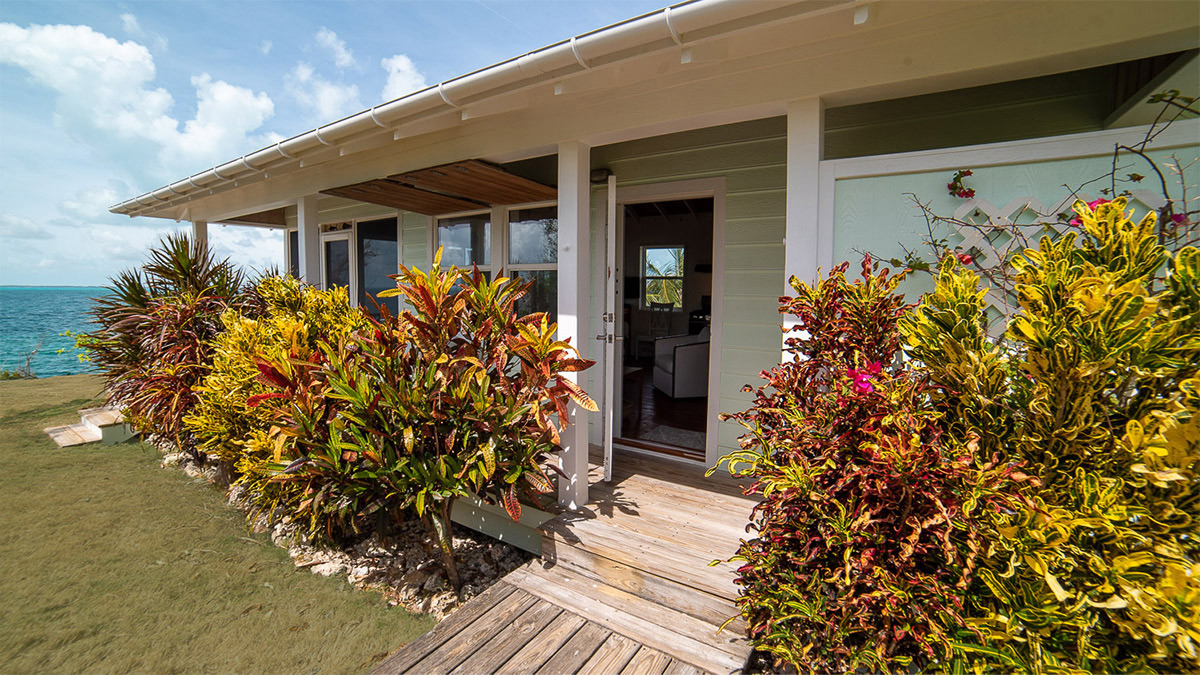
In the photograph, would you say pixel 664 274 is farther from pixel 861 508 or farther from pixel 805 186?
pixel 861 508

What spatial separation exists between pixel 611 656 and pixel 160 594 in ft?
8.60

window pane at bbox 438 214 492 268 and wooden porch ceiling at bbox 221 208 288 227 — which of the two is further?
wooden porch ceiling at bbox 221 208 288 227

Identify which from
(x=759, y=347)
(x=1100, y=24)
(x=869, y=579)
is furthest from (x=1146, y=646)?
(x=759, y=347)

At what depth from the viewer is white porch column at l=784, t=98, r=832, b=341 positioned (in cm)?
232

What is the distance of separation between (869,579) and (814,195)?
1649 mm

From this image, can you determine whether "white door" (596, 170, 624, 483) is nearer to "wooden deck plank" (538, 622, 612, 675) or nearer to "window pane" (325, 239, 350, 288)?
"wooden deck plank" (538, 622, 612, 675)

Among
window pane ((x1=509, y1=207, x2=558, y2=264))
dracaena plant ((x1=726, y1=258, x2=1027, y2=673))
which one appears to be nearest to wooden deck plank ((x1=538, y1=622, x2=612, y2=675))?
dracaena plant ((x1=726, y1=258, x2=1027, y2=673))

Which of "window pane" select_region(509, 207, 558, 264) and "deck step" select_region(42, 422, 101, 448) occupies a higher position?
"window pane" select_region(509, 207, 558, 264)

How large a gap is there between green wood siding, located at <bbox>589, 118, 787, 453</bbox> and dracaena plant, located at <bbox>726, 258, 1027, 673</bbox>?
1681 mm

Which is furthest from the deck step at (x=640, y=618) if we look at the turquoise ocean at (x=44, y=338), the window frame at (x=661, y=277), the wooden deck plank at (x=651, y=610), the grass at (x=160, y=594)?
the window frame at (x=661, y=277)

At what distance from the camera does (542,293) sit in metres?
4.89

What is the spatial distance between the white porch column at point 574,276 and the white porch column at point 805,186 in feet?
4.03

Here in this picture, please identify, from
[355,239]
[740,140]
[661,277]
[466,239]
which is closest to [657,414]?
[466,239]

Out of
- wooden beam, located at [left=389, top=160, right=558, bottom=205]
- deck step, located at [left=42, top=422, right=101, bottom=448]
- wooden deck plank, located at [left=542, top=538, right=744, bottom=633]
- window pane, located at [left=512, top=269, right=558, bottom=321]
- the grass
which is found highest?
wooden beam, located at [left=389, top=160, right=558, bottom=205]
